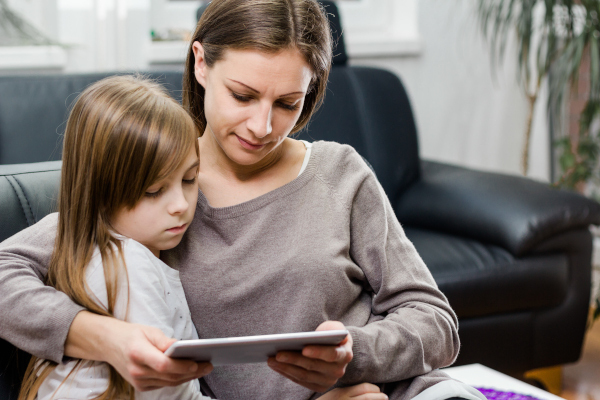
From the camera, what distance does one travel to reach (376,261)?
96cm

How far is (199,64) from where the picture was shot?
1015 millimetres

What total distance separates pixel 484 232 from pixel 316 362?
1229mm

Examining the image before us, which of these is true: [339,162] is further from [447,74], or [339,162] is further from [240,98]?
[447,74]

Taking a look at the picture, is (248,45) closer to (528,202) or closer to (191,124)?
(191,124)

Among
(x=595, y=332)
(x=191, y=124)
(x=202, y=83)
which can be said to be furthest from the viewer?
(x=595, y=332)

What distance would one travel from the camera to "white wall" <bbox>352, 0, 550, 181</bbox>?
2887 mm

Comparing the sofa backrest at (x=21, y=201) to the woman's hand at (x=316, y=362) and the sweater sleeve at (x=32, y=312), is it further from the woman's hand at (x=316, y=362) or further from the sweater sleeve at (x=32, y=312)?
the woman's hand at (x=316, y=362)

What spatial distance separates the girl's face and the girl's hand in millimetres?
320

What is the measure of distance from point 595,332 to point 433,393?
1.91 metres

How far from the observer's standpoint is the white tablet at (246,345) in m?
0.62

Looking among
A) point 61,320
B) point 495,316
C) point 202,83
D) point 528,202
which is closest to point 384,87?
point 528,202

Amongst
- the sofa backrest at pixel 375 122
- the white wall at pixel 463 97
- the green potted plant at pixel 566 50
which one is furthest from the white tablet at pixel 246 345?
the white wall at pixel 463 97

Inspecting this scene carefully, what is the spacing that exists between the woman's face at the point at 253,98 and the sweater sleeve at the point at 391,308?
0.55ft

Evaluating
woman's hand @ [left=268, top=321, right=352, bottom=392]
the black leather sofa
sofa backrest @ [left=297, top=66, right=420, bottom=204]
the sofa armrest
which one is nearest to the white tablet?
woman's hand @ [left=268, top=321, right=352, bottom=392]
